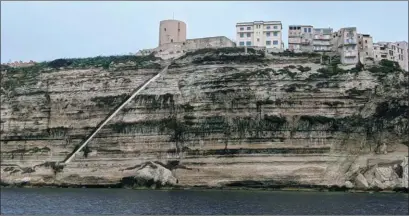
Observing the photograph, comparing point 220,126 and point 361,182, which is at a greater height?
point 220,126

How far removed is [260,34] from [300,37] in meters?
5.32

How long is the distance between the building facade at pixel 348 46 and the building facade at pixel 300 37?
4.80 metres

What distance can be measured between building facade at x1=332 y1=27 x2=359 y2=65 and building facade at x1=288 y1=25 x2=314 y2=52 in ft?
15.7

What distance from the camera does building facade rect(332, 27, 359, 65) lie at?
57.5 metres

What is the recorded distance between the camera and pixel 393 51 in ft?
209

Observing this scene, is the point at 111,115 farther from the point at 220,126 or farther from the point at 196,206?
the point at 196,206

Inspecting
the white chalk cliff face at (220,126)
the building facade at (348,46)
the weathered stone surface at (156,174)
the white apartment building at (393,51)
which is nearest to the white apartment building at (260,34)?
the white chalk cliff face at (220,126)

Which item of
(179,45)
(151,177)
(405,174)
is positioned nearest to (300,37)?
(179,45)

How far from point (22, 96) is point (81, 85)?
294 inches

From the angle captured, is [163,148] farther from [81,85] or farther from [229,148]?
[81,85]

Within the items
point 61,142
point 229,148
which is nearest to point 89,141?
point 61,142

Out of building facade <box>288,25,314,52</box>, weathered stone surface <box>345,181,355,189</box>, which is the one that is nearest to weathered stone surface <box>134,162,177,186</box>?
weathered stone surface <box>345,181,355,189</box>

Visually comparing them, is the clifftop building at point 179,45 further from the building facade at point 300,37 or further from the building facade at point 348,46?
the building facade at point 348,46

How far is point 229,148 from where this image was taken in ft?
172
